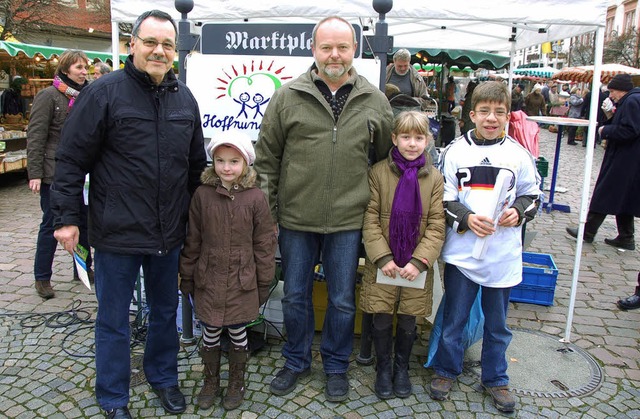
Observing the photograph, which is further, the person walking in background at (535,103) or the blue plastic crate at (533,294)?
the person walking in background at (535,103)

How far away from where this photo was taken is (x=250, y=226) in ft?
9.21

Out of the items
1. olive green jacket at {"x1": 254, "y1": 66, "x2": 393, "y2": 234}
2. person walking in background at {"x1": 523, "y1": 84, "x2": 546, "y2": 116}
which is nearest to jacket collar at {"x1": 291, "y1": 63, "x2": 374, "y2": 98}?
olive green jacket at {"x1": 254, "y1": 66, "x2": 393, "y2": 234}

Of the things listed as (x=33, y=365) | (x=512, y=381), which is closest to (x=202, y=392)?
(x=33, y=365)

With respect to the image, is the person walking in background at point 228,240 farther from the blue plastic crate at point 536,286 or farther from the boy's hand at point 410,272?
the blue plastic crate at point 536,286

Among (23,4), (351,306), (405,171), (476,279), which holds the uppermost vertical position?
(23,4)

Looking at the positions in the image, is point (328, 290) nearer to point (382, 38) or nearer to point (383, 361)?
point (383, 361)

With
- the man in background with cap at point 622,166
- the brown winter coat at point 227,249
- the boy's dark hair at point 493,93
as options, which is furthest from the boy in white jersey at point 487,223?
the man in background with cap at point 622,166

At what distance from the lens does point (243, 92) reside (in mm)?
3482

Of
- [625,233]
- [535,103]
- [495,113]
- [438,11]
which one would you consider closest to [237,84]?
[438,11]

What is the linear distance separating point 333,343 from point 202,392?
79 centimetres

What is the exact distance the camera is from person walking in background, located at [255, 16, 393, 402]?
9.27 feet

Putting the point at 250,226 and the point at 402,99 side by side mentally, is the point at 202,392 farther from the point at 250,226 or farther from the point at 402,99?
the point at 402,99

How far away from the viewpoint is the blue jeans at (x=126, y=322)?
8.58 feet

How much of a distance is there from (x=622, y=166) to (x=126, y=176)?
18.0 ft
